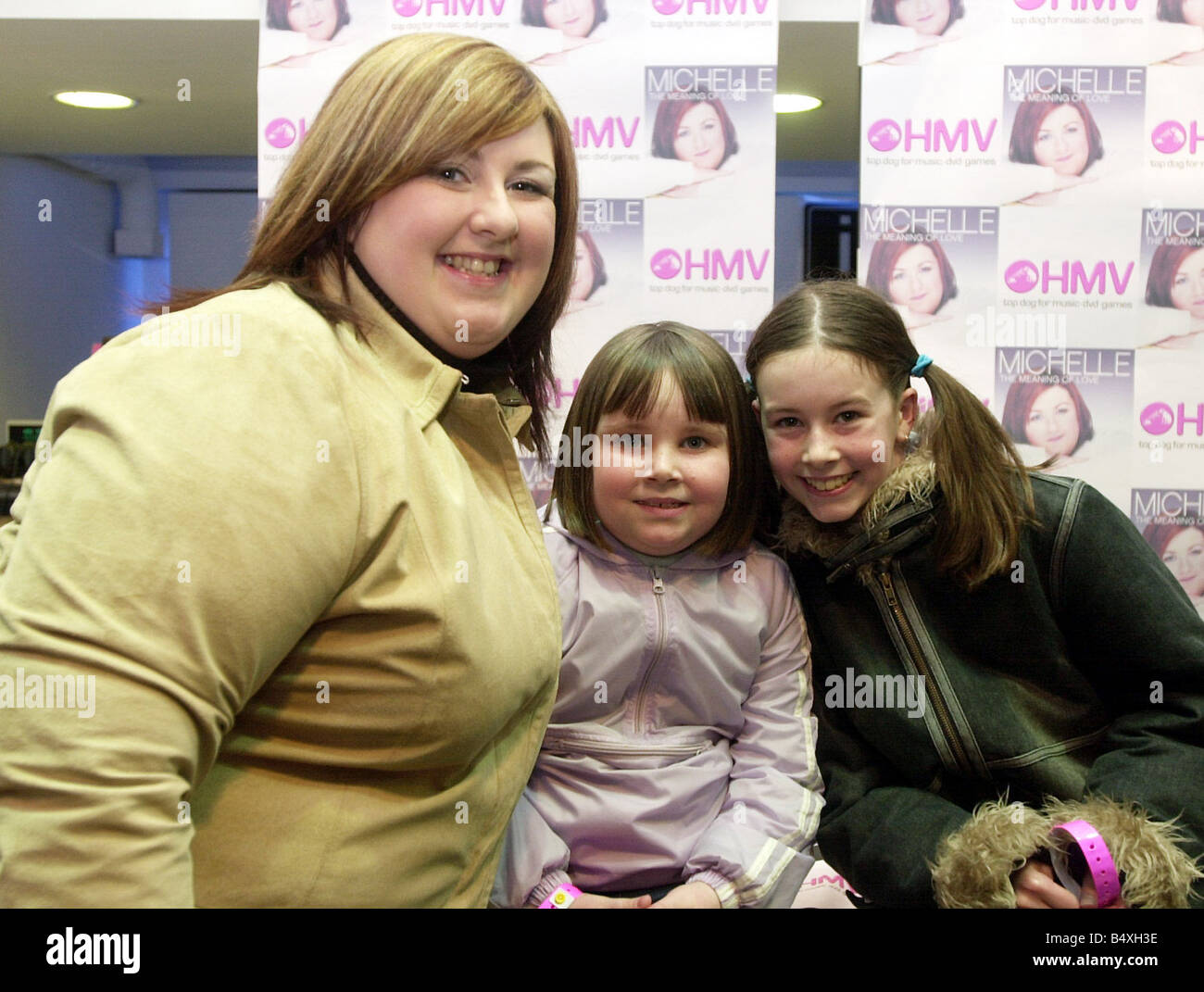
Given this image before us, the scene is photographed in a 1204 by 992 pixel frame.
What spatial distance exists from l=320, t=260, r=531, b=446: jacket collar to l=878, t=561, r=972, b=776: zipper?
694mm

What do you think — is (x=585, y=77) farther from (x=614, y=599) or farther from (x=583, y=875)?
(x=583, y=875)

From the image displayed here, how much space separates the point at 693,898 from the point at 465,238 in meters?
0.88

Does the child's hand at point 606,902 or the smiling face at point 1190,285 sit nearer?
the child's hand at point 606,902

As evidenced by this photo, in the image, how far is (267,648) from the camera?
87 centimetres

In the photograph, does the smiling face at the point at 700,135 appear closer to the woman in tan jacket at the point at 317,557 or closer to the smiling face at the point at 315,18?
the smiling face at the point at 315,18

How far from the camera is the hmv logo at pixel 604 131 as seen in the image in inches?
Answer: 112

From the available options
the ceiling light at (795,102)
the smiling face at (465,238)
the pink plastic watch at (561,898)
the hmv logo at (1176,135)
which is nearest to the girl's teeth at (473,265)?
the smiling face at (465,238)

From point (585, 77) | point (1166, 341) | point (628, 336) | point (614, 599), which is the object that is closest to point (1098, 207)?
point (1166, 341)

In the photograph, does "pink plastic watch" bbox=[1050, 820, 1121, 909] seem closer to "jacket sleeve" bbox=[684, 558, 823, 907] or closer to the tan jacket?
"jacket sleeve" bbox=[684, 558, 823, 907]

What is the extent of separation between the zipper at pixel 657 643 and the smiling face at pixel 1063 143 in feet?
6.41

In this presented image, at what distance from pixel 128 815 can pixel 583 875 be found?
2.71 ft

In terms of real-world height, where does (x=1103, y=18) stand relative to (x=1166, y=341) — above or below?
above

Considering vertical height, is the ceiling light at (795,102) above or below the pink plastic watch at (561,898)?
above

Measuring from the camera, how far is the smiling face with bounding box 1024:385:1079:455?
2.88m
